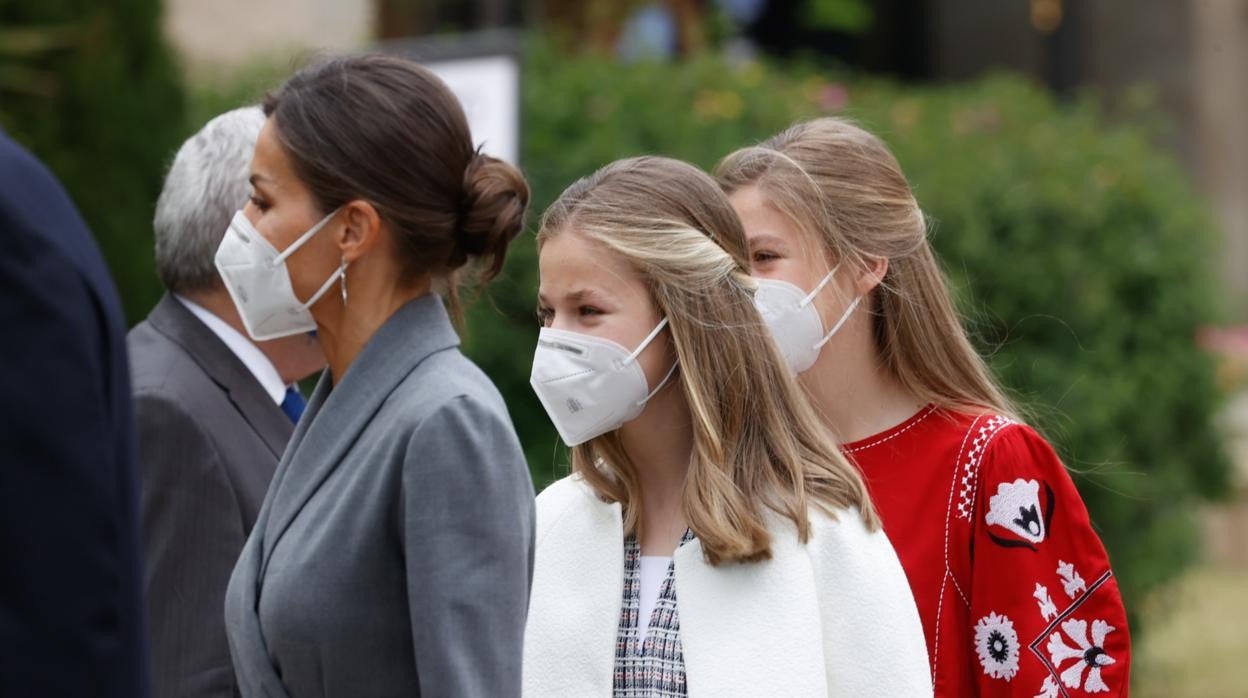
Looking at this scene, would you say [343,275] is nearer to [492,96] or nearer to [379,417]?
[379,417]

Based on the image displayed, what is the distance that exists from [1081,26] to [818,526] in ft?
40.2

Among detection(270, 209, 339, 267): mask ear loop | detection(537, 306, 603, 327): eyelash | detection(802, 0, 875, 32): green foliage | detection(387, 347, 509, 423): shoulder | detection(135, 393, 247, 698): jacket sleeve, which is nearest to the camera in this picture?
detection(387, 347, 509, 423): shoulder

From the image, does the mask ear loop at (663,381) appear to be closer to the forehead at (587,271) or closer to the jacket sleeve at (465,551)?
the forehead at (587,271)

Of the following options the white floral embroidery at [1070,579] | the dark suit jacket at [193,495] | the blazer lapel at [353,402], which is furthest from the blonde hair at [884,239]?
the dark suit jacket at [193,495]

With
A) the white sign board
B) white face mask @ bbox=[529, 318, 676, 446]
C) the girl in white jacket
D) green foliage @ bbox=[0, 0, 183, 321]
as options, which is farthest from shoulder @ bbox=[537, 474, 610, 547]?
green foliage @ bbox=[0, 0, 183, 321]

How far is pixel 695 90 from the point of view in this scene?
293 inches

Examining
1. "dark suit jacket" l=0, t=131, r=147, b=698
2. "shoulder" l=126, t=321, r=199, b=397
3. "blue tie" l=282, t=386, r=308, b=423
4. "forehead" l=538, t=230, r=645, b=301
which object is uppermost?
"dark suit jacket" l=0, t=131, r=147, b=698

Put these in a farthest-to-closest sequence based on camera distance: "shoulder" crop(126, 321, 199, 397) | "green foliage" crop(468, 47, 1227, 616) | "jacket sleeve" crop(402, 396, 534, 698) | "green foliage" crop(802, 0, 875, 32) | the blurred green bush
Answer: "green foliage" crop(802, 0, 875, 32) → the blurred green bush → "green foliage" crop(468, 47, 1227, 616) → "shoulder" crop(126, 321, 199, 397) → "jacket sleeve" crop(402, 396, 534, 698)

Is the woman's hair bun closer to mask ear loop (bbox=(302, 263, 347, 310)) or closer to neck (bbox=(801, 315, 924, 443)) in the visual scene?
mask ear loop (bbox=(302, 263, 347, 310))

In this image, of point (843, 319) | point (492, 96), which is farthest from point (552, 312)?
point (492, 96)

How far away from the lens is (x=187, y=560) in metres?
2.81

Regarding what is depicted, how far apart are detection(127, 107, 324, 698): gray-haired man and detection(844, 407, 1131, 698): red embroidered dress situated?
1105mm

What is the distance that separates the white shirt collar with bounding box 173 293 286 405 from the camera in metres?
3.15

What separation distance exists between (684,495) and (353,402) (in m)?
0.51
